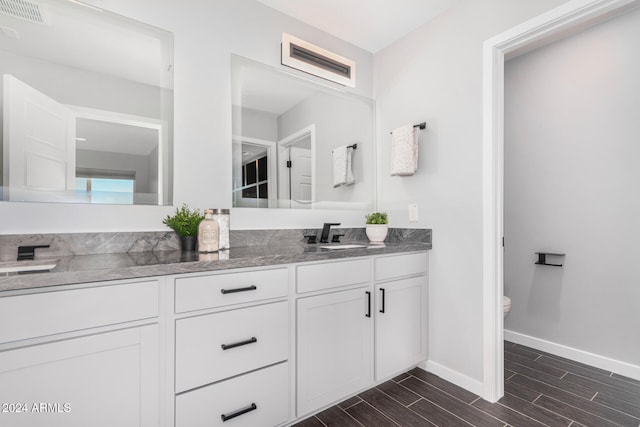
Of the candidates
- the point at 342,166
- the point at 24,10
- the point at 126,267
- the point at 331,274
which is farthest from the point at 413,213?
the point at 24,10

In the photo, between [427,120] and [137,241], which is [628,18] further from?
[137,241]

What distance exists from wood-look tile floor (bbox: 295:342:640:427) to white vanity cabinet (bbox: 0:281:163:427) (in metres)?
0.91

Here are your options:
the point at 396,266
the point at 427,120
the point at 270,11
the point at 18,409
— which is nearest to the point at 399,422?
the point at 396,266

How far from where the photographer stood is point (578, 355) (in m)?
2.28

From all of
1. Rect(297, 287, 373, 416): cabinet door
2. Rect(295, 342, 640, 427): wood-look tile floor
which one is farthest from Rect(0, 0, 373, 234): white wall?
Rect(295, 342, 640, 427): wood-look tile floor

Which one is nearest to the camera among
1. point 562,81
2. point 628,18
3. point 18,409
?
point 18,409

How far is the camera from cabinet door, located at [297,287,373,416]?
1536 mm

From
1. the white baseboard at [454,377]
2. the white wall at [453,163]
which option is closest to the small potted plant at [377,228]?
the white wall at [453,163]

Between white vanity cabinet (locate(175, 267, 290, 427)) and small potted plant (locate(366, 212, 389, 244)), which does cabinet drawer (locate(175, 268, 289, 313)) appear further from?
small potted plant (locate(366, 212, 389, 244))

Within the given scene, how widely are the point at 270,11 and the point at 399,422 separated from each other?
2.68m

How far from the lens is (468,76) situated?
77.5 inches

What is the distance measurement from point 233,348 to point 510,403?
165cm

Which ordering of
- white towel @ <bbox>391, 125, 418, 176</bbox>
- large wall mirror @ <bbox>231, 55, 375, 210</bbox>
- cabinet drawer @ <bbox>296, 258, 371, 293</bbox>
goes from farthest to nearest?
1. white towel @ <bbox>391, 125, 418, 176</bbox>
2. large wall mirror @ <bbox>231, 55, 375, 210</bbox>
3. cabinet drawer @ <bbox>296, 258, 371, 293</bbox>

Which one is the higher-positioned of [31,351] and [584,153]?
[584,153]
